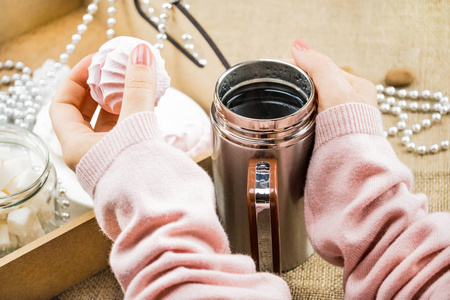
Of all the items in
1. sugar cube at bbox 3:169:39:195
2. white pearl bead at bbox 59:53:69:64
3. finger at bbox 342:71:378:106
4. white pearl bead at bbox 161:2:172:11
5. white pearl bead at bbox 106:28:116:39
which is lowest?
sugar cube at bbox 3:169:39:195

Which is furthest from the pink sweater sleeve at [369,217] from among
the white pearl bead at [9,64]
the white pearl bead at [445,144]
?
the white pearl bead at [9,64]

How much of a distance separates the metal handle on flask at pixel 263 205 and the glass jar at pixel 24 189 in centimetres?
21

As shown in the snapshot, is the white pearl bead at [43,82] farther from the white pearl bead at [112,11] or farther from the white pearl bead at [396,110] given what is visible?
the white pearl bead at [396,110]

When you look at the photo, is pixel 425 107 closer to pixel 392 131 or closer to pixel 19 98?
pixel 392 131

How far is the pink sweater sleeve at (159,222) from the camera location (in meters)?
0.34

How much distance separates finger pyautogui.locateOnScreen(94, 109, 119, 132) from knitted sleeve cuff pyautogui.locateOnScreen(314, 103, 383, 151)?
18 cm

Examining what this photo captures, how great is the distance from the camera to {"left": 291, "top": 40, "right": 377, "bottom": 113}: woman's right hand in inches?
17.3

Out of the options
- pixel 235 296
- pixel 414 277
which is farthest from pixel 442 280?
pixel 235 296

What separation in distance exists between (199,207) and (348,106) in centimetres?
15

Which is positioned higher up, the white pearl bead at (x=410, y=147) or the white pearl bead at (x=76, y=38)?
the white pearl bead at (x=76, y=38)

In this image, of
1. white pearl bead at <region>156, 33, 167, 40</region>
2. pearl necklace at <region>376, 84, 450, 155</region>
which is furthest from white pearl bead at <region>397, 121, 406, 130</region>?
white pearl bead at <region>156, 33, 167, 40</region>

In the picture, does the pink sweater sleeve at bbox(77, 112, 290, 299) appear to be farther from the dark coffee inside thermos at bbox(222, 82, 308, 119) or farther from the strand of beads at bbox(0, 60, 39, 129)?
the strand of beads at bbox(0, 60, 39, 129)

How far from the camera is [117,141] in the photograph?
38 centimetres

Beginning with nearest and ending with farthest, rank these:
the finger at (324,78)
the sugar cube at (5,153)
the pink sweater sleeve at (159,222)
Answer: the pink sweater sleeve at (159,222) → the finger at (324,78) → the sugar cube at (5,153)
